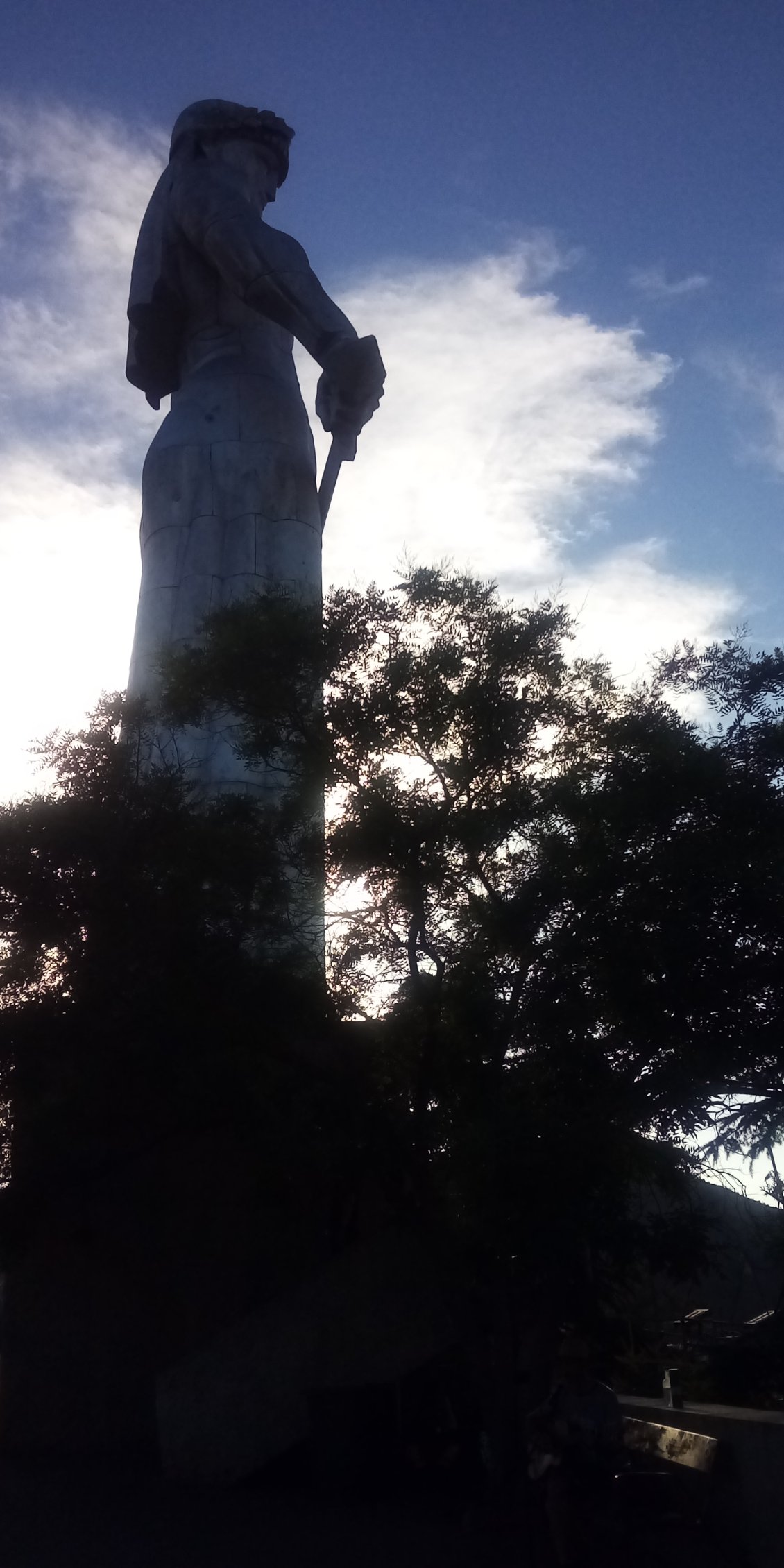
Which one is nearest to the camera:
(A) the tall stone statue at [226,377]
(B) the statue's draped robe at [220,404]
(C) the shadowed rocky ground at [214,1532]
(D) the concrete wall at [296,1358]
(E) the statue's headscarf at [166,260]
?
(C) the shadowed rocky ground at [214,1532]

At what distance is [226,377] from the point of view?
21359mm

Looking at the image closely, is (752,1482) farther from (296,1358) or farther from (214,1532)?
(296,1358)

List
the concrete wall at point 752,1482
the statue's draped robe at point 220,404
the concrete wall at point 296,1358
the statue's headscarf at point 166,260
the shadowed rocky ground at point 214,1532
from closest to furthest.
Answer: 1. the concrete wall at point 752,1482
2. the shadowed rocky ground at point 214,1532
3. the concrete wall at point 296,1358
4. the statue's draped robe at point 220,404
5. the statue's headscarf at point 166,260

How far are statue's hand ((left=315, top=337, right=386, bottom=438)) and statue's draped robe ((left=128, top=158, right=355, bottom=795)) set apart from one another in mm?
313

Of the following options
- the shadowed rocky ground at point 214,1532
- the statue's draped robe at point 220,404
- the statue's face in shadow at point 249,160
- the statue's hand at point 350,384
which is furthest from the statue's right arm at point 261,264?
the shadowed rocky ground at point 214,1532

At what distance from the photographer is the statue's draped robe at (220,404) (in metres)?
20.0

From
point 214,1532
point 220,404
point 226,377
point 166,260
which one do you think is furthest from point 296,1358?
point 166,260

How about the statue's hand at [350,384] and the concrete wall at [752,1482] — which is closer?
the concrete wall at [752,1482]

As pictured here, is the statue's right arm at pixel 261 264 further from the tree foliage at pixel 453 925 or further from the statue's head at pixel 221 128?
the tree foliage at pixel 453 925

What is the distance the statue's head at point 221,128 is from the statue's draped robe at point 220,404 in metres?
0.67

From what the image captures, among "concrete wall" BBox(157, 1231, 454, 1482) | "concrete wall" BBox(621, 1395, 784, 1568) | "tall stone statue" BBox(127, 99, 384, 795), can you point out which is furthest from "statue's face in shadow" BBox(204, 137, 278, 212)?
"concrete wall" BBox(621, 1395, 784, 1568)

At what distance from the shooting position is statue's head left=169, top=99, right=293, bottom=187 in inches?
879

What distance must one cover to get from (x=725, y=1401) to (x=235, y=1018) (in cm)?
498

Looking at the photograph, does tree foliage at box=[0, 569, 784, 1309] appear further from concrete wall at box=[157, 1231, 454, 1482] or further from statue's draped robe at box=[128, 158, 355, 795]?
statue's draped robe at box=[128, 158, 355, 795]
